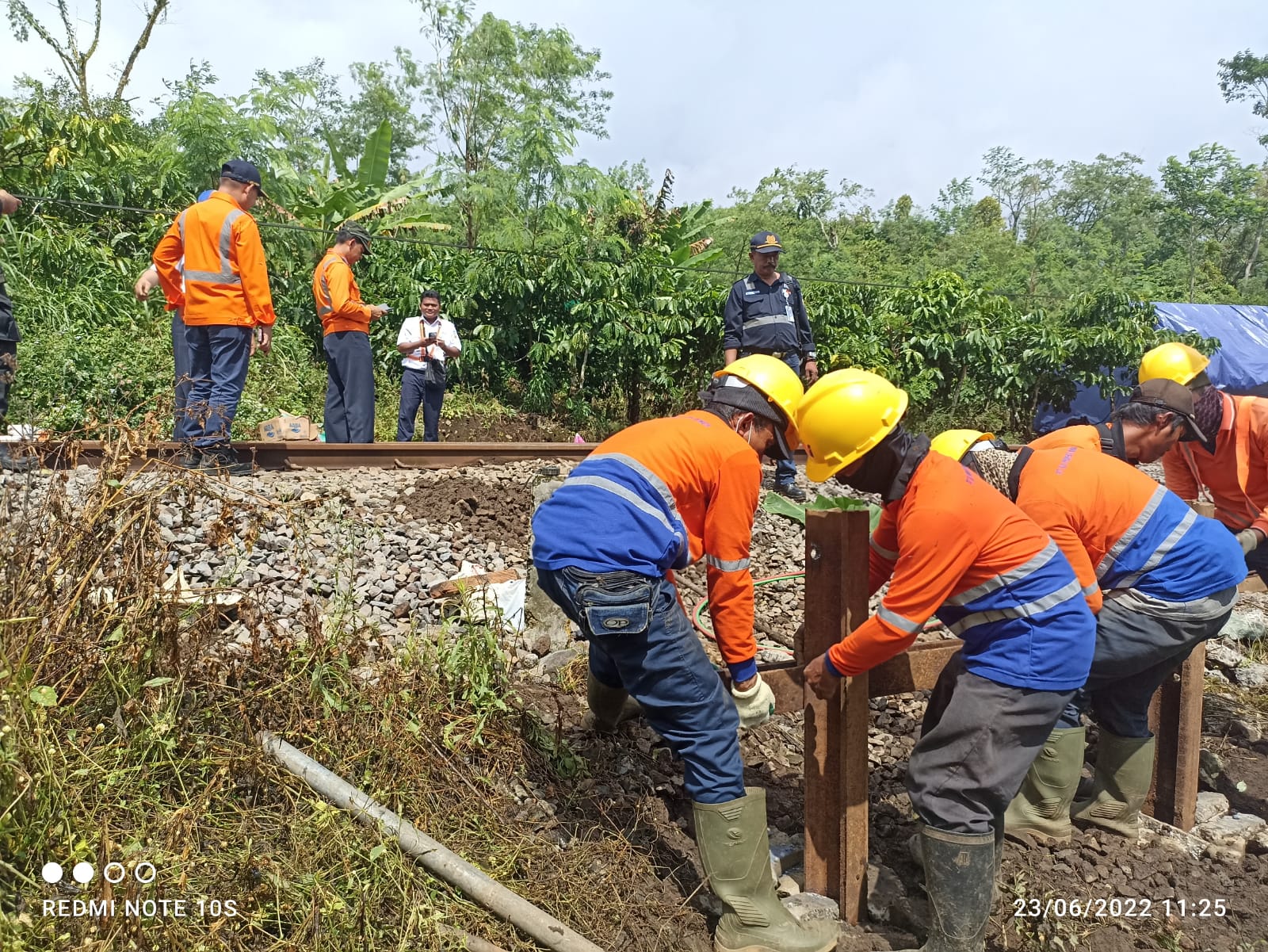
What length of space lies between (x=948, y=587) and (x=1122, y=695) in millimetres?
1756

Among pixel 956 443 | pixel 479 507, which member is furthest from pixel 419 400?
pixel 956 443

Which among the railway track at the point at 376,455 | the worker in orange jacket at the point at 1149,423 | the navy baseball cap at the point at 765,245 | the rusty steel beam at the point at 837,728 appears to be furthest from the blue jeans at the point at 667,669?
the navy baseball cap at the point at 765,245

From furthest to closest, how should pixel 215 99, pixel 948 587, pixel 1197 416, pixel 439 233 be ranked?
pixel 439 233 → pixel 215 99 → pixel 1197 416 → pixel 948 587

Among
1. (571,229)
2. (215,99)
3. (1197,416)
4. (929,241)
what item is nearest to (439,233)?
(571,229)

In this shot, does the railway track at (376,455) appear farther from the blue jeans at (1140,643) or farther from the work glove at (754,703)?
the blue jeans at (1140,643)

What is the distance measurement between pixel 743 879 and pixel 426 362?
21.7 ft

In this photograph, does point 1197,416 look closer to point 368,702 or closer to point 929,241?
point 368,702

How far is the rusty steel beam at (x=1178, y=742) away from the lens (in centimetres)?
411

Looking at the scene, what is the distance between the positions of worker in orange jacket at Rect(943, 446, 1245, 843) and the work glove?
1.21m

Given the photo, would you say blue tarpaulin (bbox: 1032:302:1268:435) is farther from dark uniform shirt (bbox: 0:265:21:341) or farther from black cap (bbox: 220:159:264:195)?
dark uniform shirt (bbox: 0:265:21:341)

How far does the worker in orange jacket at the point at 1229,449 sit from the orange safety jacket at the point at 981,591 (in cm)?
204

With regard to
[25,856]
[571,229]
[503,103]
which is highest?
[503,103]

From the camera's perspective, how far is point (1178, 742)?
163 inches

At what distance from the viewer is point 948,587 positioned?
9.34ft
